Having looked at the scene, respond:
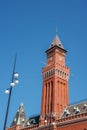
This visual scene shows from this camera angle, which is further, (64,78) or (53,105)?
(64,78)

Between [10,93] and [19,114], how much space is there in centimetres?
6271

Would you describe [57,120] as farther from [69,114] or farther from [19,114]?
[19,114]

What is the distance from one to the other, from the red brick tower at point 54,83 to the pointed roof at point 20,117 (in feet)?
36.6

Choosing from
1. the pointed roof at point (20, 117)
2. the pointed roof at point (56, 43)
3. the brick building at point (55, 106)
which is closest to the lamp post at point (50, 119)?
the brick building at point (55, 106)

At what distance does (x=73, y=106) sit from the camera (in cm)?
7431

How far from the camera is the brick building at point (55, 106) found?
65.9m

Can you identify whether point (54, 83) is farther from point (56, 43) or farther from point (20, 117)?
point (20, 117)

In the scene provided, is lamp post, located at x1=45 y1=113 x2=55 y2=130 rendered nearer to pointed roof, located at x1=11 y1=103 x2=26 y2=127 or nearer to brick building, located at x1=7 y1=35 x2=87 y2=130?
brick building, located at x1=7 y1=35 x2=87 y2=130

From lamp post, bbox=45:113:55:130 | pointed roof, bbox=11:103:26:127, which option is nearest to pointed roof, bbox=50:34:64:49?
lamp post, bbox=45:113:55:130

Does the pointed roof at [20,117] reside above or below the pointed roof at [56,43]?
below

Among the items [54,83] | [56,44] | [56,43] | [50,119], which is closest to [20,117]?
[50,119]

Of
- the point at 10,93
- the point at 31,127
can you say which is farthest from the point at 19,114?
the point at 10,93

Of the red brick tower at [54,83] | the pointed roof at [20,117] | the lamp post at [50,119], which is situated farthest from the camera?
the pointed roof at [20,117]

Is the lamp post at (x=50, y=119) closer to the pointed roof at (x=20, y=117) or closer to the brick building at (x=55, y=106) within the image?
the brick building at (x=55, y=106)
